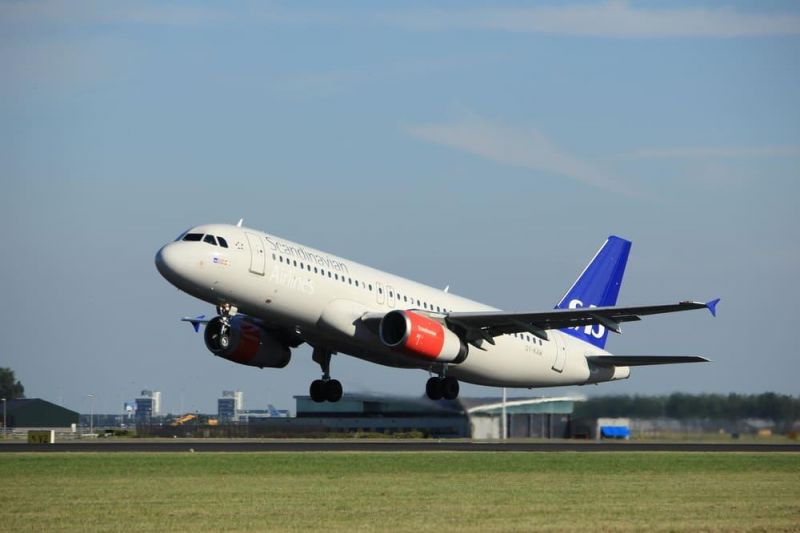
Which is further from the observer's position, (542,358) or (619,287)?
(619,287)

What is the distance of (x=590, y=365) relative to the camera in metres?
55.0

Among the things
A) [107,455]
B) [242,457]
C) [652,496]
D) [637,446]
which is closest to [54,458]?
[107,455]

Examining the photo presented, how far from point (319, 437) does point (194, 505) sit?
4202cm

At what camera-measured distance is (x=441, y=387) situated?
49031 millimetres

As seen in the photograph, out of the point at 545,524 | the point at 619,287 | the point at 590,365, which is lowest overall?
the point at 545,524

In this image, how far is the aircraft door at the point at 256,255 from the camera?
41.1 metres

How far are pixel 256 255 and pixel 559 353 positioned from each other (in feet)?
55.1

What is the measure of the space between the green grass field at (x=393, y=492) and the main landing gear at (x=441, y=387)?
13.8ft

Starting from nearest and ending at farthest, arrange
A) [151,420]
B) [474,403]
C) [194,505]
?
[194,505] < [474,403] < [151,420]

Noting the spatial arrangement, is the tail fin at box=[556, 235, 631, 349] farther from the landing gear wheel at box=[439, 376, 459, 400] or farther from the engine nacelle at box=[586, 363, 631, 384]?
the landing gear wheel at box=[439, 376, 459, 400]

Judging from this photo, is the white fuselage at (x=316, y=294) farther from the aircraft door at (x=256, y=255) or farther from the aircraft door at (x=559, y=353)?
the aircraft door at (x=559, y=353)

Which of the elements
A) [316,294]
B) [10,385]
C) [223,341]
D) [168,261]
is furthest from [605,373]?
[10,385]

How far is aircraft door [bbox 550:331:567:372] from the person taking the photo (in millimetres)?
53156

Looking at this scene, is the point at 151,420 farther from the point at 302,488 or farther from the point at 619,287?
the point at 302,488
